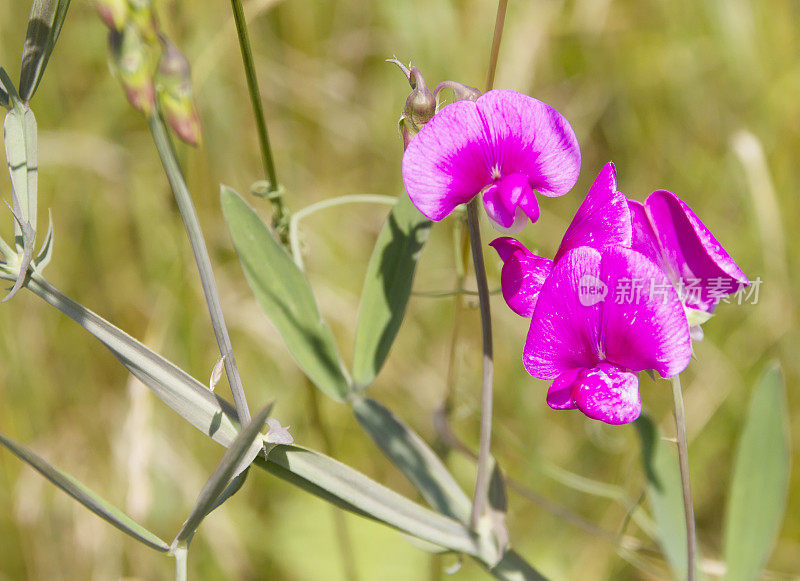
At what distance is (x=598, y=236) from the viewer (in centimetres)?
84

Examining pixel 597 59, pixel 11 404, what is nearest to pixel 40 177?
pixel 11 404

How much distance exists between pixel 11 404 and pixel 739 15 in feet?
7.46

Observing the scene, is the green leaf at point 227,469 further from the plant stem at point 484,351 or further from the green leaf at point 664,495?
the green leaf at point 664,495

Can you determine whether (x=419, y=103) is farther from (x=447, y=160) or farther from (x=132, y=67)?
(x=132, y=67)

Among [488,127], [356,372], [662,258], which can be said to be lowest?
[356,372]

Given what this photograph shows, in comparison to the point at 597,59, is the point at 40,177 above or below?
below

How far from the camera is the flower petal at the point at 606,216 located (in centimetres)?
83

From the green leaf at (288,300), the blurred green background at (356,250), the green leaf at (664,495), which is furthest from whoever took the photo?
the blurred green background at (356,250)

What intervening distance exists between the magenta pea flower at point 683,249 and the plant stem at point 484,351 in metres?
0.19

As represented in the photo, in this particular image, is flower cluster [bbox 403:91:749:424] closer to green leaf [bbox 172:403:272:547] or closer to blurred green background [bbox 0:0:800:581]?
green leaf [bbox 172:403:272:547]

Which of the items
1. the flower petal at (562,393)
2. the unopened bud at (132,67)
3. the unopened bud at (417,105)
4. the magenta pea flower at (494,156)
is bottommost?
the flower petal at (562,393)

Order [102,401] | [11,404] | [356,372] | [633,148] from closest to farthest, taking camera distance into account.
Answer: [356,372], [11,404], [102,401], [633,148]

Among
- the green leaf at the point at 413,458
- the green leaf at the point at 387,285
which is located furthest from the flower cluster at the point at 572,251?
the green leaf at the point at 413,458

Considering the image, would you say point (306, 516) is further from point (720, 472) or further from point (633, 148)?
point (633, 148)
